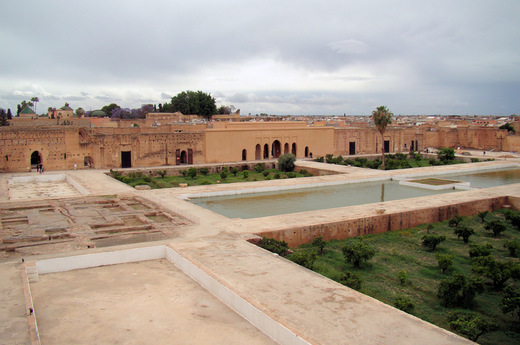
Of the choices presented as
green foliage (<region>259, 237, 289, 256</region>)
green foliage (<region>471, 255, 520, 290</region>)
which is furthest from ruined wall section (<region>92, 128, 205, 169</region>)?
green foliage (<region>471, 255, 520, 290</region>)

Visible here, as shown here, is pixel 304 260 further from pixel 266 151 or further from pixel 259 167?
pixel 266 151

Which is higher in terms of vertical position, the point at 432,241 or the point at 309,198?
the point at 309,198

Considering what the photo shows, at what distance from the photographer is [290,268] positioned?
6836mm

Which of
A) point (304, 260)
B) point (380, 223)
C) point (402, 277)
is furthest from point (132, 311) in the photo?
point (380, 223)

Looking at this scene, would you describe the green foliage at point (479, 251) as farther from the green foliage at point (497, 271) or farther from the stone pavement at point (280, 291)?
the stone pavement at point (280, 291)

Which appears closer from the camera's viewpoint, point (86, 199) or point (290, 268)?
point (290, 268)

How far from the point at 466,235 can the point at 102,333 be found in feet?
26.6

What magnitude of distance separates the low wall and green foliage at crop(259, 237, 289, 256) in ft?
1.81

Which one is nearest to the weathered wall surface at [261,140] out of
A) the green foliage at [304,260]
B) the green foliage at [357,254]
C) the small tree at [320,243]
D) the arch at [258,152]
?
the arch at [258,152]

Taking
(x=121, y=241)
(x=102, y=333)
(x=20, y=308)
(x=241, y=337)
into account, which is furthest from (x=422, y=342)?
(x=121, y=241)

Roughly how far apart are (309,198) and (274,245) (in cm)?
604

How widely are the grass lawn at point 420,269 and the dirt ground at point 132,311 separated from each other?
248 centimetres

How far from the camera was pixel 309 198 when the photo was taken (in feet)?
46.9

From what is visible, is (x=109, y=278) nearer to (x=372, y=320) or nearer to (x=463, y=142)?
(x=372, y=320)
